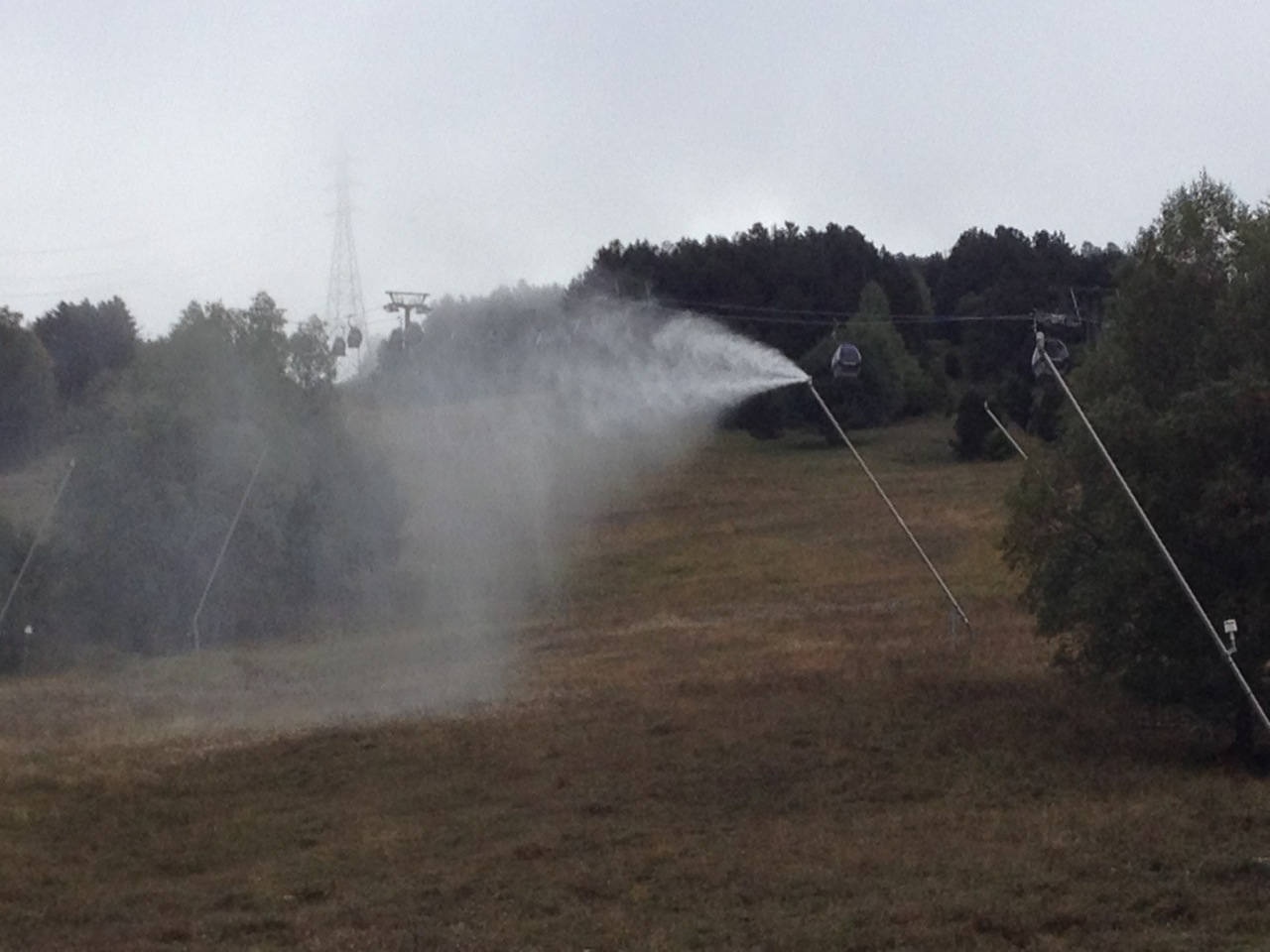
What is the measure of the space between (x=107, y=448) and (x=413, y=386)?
13.1 metres

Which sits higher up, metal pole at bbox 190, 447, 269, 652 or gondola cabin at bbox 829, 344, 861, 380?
gondola cabin at bbox 829, 344, 861, 380

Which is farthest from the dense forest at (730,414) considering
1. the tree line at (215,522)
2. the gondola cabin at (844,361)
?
the gondola cabin at (844,361)

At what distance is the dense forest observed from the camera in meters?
29.3

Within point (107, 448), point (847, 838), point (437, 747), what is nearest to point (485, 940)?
point (847, 838)

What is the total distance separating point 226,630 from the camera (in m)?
59.2

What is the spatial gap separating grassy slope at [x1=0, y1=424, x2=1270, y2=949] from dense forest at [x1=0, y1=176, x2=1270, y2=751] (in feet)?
13.7

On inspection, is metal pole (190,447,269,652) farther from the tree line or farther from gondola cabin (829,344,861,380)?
gondola cabin (829,344,861,380)

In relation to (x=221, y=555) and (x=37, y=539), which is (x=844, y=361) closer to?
(x=221, y=555)

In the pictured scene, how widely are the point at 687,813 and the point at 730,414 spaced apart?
86.9ft

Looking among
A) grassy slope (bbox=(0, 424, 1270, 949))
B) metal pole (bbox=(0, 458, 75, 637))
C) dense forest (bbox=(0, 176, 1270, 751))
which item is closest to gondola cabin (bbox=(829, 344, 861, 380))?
dense forest (bbox=(0, 176, 1270, 751))

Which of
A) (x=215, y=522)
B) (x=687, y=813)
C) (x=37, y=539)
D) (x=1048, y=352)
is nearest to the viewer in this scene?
(x=1048, y=352)

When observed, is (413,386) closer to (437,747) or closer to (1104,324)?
(437,747)

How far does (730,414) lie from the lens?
5347 cm

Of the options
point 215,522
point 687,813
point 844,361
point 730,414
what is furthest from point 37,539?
point 844,361
